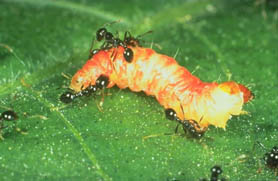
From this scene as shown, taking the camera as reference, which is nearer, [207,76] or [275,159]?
[275,159]

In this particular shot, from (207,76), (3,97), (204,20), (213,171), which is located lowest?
(3,97)

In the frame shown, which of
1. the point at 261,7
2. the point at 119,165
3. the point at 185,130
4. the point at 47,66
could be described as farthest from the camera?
the point at 261,7

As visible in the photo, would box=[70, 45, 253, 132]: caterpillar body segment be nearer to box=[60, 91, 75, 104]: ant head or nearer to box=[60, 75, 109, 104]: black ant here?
box=[60, 75, 109, 104]: black ant

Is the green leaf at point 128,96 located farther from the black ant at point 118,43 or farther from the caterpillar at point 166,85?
the black ant at point 118,43

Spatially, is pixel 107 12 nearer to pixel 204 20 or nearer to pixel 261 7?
pixel 204 20

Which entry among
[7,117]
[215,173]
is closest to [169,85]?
[215,173]

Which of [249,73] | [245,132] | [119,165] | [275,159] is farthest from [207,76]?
[119,165]

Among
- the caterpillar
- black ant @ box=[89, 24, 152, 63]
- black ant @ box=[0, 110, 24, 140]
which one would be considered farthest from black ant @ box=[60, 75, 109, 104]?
black ant @ box=[0, 110, 24, 140]
